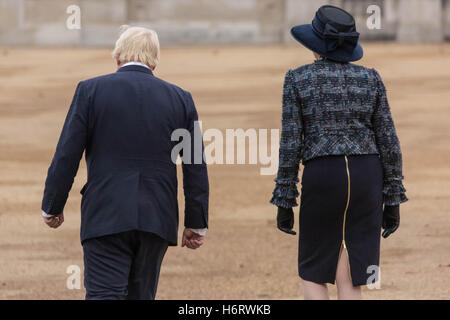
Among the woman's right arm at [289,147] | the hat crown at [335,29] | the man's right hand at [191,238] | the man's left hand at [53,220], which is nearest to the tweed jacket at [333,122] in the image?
the woman's right arm at [289,147]

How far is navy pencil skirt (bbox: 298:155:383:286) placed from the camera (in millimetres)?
4855

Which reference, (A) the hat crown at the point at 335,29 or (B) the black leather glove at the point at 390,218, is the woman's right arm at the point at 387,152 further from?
(A) the hat crown at the point at 335,29

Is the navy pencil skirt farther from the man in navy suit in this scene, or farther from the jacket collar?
the jacket collar

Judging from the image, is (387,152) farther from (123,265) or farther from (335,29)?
(123,265)

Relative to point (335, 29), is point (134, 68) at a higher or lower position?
lower

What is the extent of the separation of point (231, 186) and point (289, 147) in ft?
26.7

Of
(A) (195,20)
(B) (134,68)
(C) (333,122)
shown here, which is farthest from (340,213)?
(A) (195,20)

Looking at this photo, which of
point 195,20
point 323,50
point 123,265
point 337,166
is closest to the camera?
point 123,265

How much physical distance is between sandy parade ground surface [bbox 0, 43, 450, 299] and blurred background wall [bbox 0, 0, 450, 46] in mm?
4202

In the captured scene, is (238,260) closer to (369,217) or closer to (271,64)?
(369,217)

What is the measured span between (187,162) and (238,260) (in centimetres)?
437

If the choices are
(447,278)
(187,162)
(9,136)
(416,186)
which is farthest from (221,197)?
(187,162)

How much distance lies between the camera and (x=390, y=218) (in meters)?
5.06
